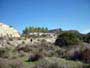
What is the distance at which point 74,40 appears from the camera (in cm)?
3866

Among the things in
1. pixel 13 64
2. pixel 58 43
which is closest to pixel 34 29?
pixel 58 43

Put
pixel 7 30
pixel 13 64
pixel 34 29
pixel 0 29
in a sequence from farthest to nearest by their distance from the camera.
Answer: pixel 34 29, pixel 7 30, pixel 0 29, pixel 13 64

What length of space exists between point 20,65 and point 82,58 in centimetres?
702

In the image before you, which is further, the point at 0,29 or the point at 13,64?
the point at 0,29

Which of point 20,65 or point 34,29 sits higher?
point 34,29

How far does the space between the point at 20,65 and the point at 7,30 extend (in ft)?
201

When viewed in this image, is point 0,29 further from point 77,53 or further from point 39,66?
point 39,66

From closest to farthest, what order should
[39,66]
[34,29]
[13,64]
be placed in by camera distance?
[39,66] → [13,64] → [34,29]

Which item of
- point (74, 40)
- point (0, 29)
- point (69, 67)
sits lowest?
point (69, 67)

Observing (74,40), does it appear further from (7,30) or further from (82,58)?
(7,30)

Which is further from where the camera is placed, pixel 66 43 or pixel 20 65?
pixel 66 43

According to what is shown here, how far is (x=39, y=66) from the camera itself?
14492 millimetres

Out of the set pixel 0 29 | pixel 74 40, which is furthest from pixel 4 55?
pixel 0 29

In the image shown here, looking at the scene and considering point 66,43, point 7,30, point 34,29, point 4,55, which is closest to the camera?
point 4,55
